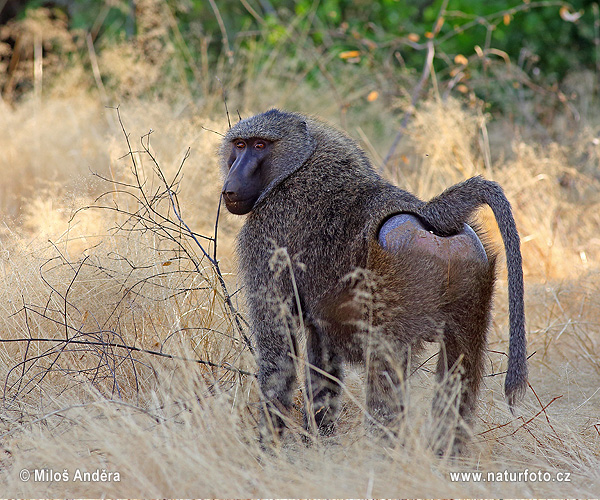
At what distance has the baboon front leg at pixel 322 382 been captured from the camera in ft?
9.27

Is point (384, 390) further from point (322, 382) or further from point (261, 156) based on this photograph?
point (261, 156)

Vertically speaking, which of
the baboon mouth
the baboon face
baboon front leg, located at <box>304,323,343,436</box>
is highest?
the baboon face

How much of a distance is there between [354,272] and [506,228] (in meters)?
0.53

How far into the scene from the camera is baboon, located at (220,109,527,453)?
241cm

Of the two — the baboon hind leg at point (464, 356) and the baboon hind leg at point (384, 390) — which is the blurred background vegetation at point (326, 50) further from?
the baboon hind leg at point (384, 390)

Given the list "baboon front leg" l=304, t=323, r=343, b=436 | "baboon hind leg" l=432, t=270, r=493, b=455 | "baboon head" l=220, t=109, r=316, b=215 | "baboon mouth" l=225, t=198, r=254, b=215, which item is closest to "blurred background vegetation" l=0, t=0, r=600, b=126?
"baboon head" l=220, t=109, r=316, b=215

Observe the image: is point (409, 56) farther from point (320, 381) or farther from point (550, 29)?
point (320, 381)

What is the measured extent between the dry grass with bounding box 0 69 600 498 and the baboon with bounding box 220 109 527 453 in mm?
178

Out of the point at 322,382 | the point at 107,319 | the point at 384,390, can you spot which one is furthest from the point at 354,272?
the point at 107,319

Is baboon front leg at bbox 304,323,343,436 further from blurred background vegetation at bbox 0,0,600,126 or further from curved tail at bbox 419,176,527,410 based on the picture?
blurred background vegetation at bbox 0,0,600,126

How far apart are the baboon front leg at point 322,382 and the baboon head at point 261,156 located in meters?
0.57

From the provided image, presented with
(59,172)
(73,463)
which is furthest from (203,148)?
(73,463)

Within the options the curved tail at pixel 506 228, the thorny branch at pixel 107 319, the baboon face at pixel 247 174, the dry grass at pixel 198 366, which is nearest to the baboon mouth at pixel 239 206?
the baboon face at pixel 247 174

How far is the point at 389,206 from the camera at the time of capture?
2547 millimetres
